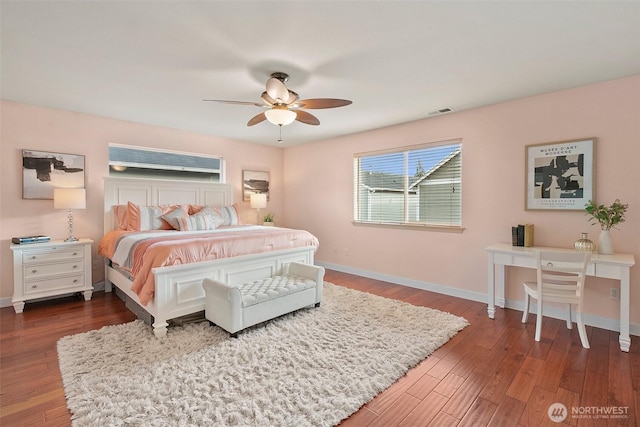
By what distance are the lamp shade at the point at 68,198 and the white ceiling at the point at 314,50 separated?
1.10 meters

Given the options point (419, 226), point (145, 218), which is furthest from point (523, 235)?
point (145, 218)

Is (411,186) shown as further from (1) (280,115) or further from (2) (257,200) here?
(2) (257,200)

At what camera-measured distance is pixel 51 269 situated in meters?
3.52

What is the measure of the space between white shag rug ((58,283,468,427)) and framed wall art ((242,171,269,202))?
10.7ft

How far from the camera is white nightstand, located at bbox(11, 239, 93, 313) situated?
3.33 metres

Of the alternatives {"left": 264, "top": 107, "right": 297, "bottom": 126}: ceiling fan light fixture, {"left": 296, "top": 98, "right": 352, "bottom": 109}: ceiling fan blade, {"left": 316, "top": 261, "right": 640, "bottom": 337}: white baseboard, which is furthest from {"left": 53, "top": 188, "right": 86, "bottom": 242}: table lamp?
{"left": 316, "top": 261, "right": 640, "bottom": 337}: white baseboard

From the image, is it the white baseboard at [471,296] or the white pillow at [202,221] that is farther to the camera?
the white pillow at [202,221]

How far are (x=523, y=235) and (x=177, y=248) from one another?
3.74m

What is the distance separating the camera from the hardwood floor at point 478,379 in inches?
69.0

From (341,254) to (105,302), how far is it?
11.9 ft

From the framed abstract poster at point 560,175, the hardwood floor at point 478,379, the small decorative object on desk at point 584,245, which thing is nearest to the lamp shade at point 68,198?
the hardwood floor at point 478,379

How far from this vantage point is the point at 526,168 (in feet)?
11.1

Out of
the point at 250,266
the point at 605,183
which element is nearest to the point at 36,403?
the point at 250,266

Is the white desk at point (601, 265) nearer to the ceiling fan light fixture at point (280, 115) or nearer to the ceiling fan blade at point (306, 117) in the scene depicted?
the ceiling fan blade at point (306, 117)
